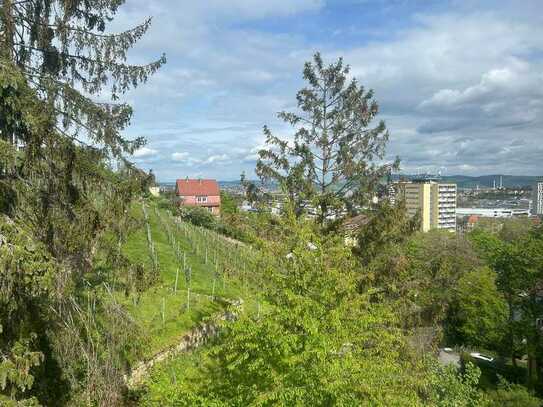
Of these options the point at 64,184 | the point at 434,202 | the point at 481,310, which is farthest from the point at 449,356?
the point at 434,202

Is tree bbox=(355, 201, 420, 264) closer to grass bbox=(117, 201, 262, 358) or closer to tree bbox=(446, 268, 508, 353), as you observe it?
grass bbox=(117, 201, 262, 358)

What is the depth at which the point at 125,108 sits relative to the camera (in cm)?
944

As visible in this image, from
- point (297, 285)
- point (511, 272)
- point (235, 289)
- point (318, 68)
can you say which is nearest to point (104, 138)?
point (297, 285)

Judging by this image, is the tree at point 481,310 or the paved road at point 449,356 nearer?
the tree at point 481,310

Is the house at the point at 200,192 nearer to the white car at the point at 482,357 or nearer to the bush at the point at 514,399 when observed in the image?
the white car at the point at 482,357

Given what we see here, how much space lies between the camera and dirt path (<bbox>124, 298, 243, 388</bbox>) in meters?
13.3

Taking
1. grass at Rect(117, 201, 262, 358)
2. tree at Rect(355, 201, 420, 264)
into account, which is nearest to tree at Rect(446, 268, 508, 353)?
tree at Rect(355, 201, 420, 264)

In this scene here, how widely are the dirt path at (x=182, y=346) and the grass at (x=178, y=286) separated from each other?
0.18m

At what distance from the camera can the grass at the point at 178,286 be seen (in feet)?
49.8

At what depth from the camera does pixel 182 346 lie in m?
15.8

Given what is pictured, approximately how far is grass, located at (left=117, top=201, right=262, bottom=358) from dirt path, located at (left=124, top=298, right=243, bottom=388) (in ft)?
0.58

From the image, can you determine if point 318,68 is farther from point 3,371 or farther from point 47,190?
point 3,371

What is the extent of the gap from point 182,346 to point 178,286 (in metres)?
4.83

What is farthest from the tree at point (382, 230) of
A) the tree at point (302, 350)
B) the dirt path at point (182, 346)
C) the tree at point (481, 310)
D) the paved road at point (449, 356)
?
the paved road at point (449, 356)
